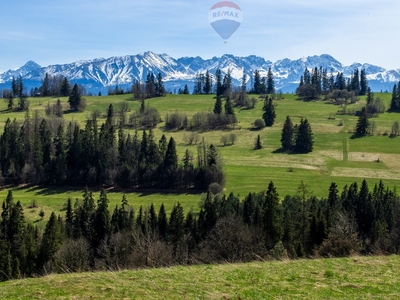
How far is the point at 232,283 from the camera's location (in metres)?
17.1

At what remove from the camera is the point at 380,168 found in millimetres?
117562

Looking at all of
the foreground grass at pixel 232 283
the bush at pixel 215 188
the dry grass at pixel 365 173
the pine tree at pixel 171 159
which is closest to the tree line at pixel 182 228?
the bush at pixel 215 188

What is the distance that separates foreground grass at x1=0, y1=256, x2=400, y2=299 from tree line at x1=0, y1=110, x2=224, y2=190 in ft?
282

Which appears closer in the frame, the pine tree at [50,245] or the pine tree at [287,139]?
the pine tree at [50,245]

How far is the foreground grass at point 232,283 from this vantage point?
51.4 feet

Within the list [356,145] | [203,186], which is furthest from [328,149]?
[203,186]

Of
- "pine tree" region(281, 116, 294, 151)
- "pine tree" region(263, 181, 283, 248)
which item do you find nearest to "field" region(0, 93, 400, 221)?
"pine tree" region(281, 116, 294, 151)

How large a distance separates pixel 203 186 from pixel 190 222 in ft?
118

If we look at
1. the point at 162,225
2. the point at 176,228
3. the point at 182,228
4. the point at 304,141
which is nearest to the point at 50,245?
the point at 176,228

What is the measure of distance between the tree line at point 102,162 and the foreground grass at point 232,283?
86.1 meters

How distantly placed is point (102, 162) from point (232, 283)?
106996mm

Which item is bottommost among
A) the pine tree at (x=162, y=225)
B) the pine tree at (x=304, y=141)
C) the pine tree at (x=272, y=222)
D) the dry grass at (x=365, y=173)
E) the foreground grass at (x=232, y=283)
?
the pine tree at (x=162, y=225)

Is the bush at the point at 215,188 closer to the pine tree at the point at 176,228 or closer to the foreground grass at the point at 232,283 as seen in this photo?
the pine tree at the point at 176,228

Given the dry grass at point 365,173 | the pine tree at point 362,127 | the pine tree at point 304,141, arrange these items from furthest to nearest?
the pine tree at point 362,127 → the pine tree at point 304,141 → the dry grass at point 365,173
